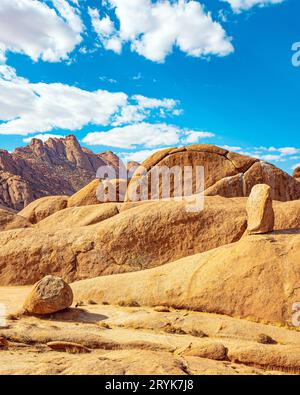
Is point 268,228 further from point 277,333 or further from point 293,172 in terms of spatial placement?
point 293,172

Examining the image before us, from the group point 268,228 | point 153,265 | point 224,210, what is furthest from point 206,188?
point 268,228

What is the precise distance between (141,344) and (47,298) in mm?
4284

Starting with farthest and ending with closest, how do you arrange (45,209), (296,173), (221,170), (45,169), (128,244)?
(45,169) < (296,173) < (45,209) < (221,170) < (128,244)

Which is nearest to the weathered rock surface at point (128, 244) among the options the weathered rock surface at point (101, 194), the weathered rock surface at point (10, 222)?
the weathered rock surface at point (10, 222)

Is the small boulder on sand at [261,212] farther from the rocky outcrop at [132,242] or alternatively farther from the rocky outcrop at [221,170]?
the rocky outcrop at [221,170]

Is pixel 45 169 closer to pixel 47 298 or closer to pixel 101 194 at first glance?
pixel 101 194

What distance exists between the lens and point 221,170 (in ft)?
87.0

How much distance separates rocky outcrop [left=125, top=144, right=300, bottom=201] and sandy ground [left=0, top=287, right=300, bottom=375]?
1360cm

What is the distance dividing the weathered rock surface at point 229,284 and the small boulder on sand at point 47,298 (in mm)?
2624

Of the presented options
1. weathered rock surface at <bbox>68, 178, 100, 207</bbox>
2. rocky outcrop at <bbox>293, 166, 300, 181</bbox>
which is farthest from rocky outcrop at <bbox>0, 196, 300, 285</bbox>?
rocky outcrop at <bbox>293, 166, 300, 181</bbox>

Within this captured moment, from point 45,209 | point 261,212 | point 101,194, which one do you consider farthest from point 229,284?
point 45,209

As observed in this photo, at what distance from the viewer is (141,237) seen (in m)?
19.3

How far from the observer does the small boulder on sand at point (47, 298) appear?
1255 centimetres
